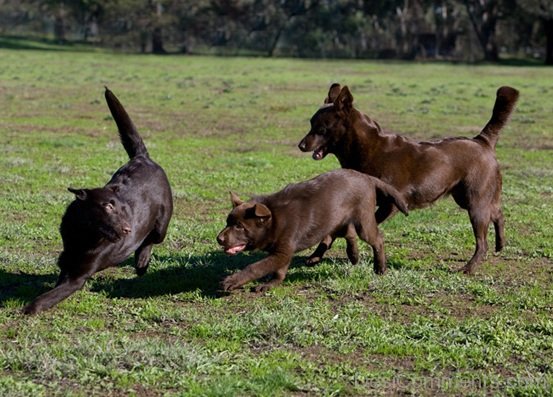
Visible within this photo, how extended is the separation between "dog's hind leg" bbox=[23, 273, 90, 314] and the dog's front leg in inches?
44.4

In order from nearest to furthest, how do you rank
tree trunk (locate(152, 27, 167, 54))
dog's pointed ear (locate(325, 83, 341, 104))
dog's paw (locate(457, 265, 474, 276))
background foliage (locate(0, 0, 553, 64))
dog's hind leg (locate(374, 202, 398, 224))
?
dog's paw (locate(457, 265, 474, 276))
dog's hind leg (locate(374, 202, 398, 224))
dog's pointed ear (locate(325, 83, 341, 104))
background foliage (locate(0, 0, 553, 64))
tree trunk (locate(152, 27, 167, 54))

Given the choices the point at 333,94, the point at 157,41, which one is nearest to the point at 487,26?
the point at 157,41

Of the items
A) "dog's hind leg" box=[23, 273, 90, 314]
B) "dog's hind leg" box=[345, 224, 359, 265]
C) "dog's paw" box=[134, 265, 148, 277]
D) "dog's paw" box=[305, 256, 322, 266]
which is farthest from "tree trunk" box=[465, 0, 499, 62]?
"dog's hind leg" box=[23, 273, 90, 314]

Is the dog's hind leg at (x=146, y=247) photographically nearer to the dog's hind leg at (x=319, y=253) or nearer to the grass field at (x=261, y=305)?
the grass field at (x=261, y=305)

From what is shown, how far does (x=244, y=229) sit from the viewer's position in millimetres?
6883

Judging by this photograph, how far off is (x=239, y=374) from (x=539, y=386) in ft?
5.84

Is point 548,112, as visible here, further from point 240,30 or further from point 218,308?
point 240,30

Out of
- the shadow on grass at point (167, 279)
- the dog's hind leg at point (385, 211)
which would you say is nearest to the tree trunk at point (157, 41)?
the shadow on grass at point (167, 279)

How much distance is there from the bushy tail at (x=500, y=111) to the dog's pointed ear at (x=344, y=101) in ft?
4.58

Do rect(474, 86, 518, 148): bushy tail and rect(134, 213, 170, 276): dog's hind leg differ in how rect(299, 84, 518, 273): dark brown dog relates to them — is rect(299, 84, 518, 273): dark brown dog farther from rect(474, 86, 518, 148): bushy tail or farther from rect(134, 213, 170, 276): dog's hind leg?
rect(134, 213, 170, 276): dog's hind leg

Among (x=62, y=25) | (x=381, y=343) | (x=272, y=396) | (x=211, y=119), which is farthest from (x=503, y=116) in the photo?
(x=62, y=25)

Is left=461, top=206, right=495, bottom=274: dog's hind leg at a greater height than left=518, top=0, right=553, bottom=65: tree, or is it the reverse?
left=518, top=0, right=553, bottom=65: tree

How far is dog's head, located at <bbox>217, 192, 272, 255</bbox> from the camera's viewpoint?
6859mm

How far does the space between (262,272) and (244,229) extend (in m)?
0.38
